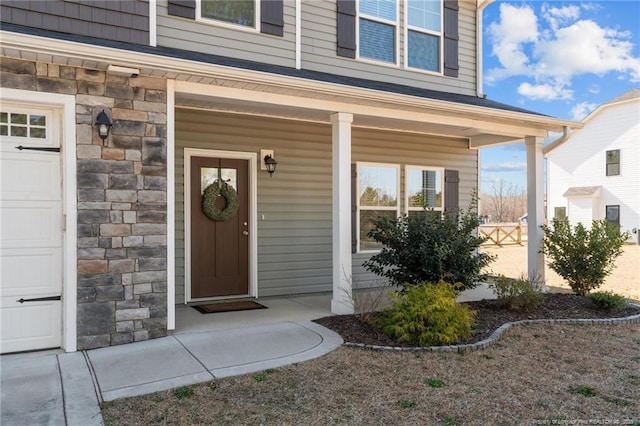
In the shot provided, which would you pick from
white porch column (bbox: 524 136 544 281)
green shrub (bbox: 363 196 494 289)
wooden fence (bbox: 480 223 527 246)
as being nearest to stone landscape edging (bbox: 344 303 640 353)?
green shrub (bbox: 363 196 494 289)

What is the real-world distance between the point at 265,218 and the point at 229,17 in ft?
9.01

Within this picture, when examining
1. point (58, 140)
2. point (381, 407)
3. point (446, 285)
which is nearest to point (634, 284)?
point (446, 285)

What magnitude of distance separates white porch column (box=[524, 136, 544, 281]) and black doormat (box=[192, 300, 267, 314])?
4201 mm

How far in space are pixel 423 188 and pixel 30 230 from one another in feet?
19.7

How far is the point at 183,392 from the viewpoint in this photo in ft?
11.1

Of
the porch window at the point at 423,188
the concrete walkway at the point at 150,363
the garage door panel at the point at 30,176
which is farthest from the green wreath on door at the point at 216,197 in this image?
the porch window at the point at 423,188

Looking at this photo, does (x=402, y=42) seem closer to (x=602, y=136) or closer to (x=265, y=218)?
(x=265, y=218)

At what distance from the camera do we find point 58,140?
4.36m

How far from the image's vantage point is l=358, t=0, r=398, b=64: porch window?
23.8 ft

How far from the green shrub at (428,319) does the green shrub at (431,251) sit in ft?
1.74

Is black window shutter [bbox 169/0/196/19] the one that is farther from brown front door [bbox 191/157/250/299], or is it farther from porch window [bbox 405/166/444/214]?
porch window [bbox 405/166/444/214]

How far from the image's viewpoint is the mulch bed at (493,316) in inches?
190

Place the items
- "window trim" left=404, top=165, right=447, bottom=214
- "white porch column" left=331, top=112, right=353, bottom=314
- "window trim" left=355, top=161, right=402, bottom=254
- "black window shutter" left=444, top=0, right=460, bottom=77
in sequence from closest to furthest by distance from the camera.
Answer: "white porch column" left=331, top=112, right=353, bottom=314, "window trim" left=355, top=161, right=402, bottom=254, "black window shutter" left=444, top=0, right=460, bottom=77, "window trim" left=404, top=165, right=447, bottom=214

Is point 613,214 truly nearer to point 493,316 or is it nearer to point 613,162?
point 613,162
